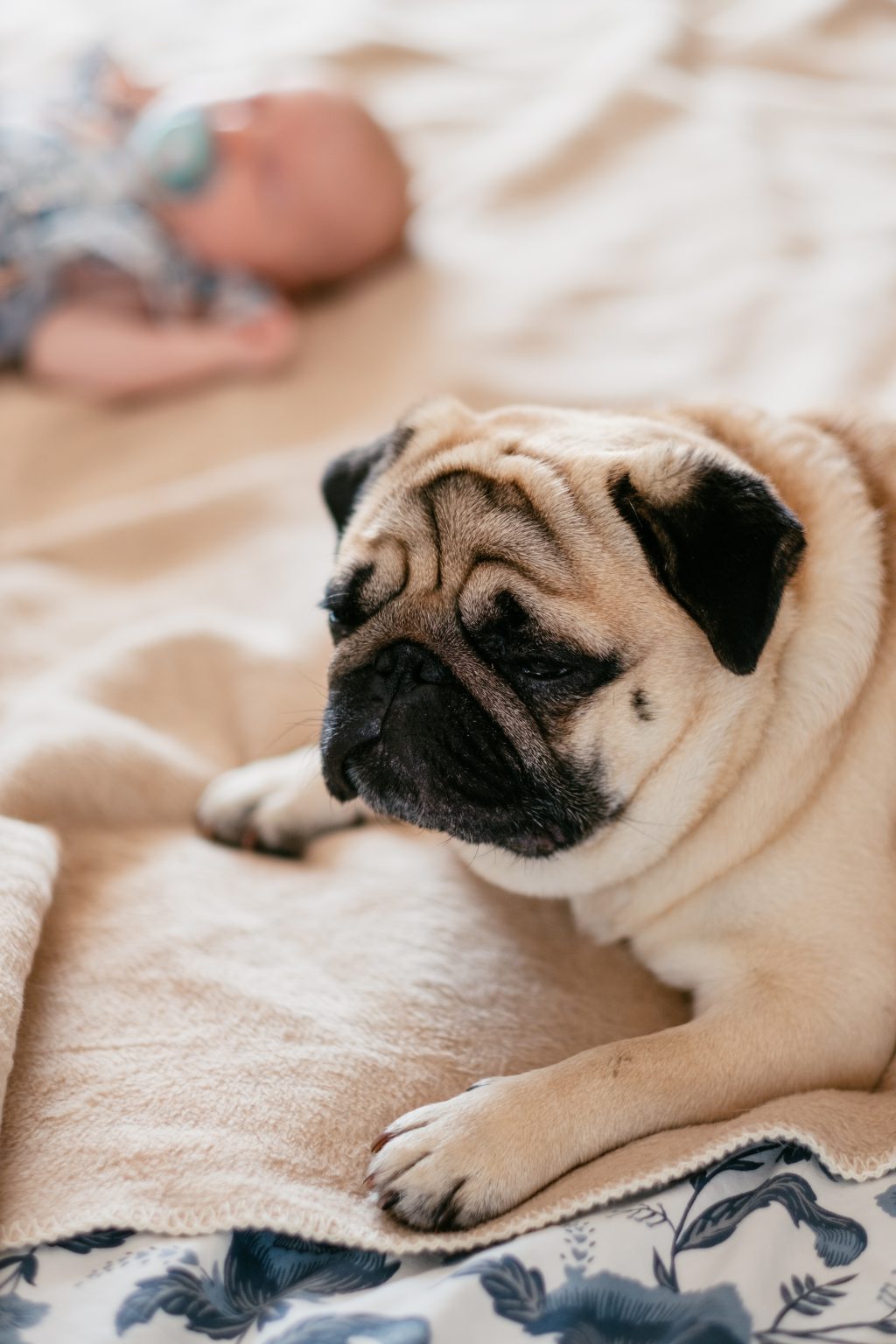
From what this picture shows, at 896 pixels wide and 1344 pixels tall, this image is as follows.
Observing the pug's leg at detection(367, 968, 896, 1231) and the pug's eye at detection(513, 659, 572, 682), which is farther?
the pug's eye at detection(513, 659, 572, 682)

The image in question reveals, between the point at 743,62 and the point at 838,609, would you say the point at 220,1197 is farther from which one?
the point at 743,62

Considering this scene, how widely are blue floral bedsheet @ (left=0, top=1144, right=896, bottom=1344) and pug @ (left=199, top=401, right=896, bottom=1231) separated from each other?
124mm

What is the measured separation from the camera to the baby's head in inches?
140

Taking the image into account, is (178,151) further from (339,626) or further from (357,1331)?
(357,1331)

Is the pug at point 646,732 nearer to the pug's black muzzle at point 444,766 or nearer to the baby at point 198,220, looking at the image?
the pug's black muzzle at point 444,766

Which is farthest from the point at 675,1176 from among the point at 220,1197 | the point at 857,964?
the point at 220,1197

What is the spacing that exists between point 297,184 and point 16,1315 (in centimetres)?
311

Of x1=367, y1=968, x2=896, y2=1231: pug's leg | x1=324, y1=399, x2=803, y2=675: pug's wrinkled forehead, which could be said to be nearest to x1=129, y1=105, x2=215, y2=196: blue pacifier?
x1=324, y1=399, x2=803, y2=675: pug's wrinkled forehead

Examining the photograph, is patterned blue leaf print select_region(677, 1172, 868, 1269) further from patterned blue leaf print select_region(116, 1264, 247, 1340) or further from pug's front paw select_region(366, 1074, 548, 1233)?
patterned blue leaf print select_region(116, 1264, 247, 1340)

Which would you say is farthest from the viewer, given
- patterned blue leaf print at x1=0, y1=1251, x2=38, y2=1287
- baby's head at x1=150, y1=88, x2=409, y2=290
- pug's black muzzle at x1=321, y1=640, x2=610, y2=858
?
baby's head at x1=150, y1=88, x2=409, y2=290

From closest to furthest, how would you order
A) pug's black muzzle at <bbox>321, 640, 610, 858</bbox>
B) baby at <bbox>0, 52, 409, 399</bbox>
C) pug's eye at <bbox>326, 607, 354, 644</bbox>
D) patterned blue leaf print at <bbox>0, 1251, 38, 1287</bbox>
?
patterned blue leaf print at <bbox>0, 1251, 38, 1287</bbox>, pug's black muzzle at <bbox>321, 640, 610, 858</bbox>, pug's eye at <bbox>326, 607, 354, 644</bbox>, baby at <bbox>0, 52, 409, 399</bbox>

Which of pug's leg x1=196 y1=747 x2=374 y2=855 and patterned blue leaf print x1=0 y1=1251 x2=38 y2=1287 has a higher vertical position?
patterned blue leaf print x1=0 y1=1251 x2=38 y2=1287

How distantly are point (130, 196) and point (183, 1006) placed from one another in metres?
2.78

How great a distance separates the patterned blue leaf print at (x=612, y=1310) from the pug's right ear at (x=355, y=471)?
1.19m
